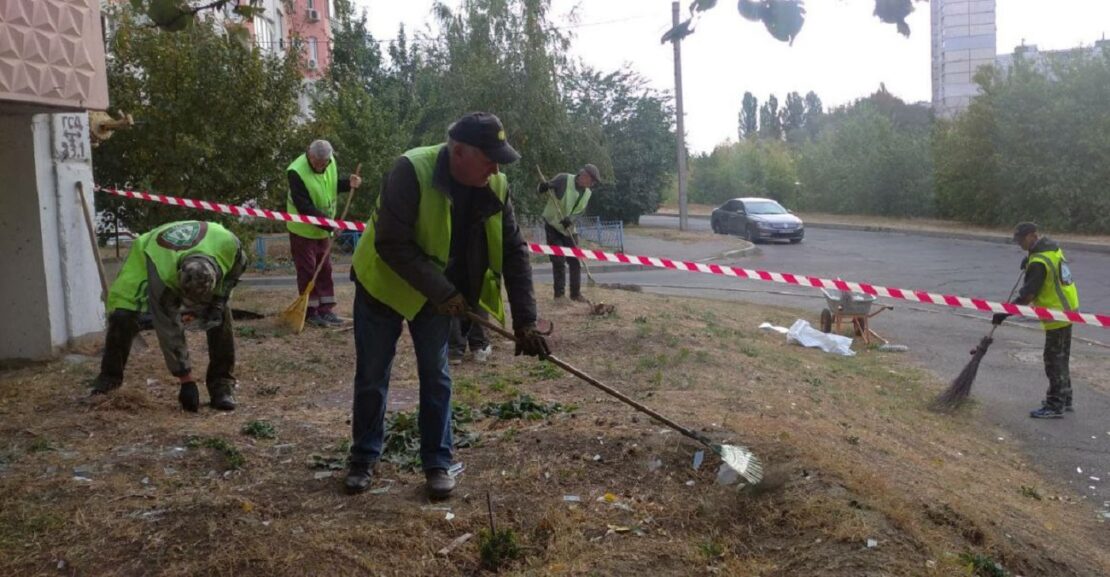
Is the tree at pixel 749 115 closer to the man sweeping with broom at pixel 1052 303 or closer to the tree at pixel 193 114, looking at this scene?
the tree at pixel 193 114

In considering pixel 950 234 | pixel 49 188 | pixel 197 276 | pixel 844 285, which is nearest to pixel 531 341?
pixel 197 276

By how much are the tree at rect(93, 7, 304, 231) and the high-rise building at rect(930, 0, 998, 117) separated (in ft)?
25.3

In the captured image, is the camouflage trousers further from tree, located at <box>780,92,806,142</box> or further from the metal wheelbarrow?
tree, located at <box>780,92,806,142</box>

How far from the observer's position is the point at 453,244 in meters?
4.23

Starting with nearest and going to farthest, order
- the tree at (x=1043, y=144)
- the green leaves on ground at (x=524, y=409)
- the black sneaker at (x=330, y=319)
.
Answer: the green leaves on ground at (x=524, y=409) → the black sneaker at (x=330, y=319) → the tree at (x=1043, y=144)

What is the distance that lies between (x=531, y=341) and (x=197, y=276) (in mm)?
1935

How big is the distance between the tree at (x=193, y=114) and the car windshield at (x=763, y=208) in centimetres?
1861

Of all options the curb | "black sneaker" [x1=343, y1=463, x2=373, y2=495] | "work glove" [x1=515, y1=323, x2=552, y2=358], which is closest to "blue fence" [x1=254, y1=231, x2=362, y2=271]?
"black sneaker" [x1=343, y1=463, x2=373, y2=495]

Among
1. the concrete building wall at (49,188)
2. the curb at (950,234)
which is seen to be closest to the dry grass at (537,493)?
the concrete building wall at (49,188)

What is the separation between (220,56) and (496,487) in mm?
8784

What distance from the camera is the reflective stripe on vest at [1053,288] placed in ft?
25.6

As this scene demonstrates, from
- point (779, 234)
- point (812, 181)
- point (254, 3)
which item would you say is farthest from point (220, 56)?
point (812, 181)

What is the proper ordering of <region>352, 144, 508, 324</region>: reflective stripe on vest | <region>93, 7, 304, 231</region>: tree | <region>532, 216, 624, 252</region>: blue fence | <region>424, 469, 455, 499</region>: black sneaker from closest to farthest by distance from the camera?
<region>352, 144, 508, 324</region>: reflective stripe on vest, <region>424, 469, 455, 499</region>: black sneaker, <region>93, 7, 304, 231</region>: tree, <region>532, 216, 624, 252</region>: blue fence

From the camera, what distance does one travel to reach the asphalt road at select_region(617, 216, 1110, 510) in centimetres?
706
